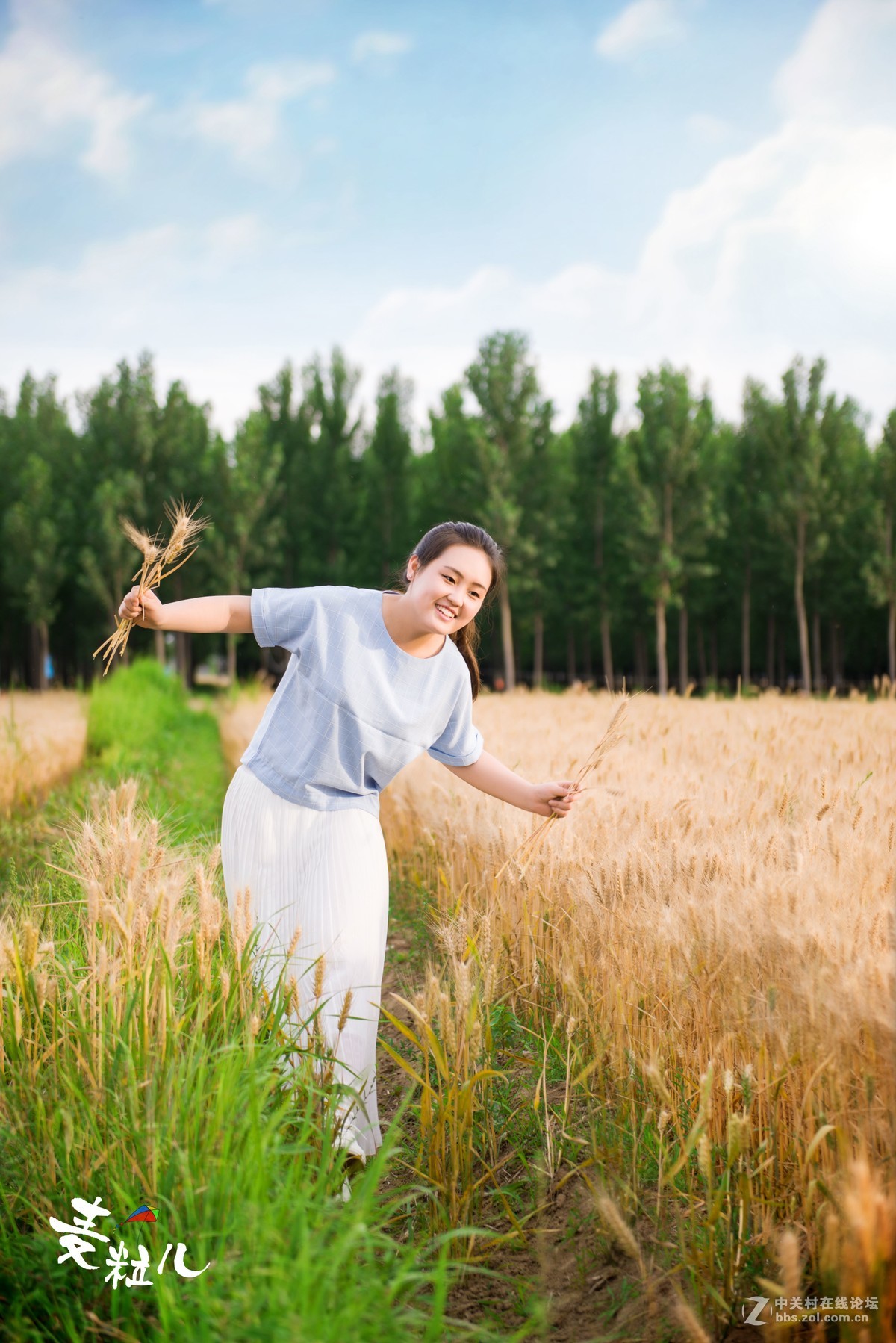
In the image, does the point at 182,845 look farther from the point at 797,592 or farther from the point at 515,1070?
the point at 797,592

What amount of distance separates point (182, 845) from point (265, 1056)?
0.85m

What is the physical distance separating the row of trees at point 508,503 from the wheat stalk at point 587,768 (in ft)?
73.9

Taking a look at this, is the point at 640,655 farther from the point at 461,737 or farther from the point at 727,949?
the point at 727,949

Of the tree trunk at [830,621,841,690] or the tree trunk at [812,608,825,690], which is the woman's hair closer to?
the tree trunk at [812,608,825,690]

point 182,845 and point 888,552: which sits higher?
point 888,552

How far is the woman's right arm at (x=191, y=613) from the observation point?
91.1 inches

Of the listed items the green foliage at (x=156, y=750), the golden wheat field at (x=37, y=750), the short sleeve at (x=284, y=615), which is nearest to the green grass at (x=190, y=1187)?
the short sleeve at (x=284, y=615)

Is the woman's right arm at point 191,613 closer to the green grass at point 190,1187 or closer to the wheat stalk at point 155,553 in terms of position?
the wheat stalk at point 155,553

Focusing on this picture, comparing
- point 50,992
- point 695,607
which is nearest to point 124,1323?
point 50,992

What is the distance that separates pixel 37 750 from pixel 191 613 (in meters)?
6.31

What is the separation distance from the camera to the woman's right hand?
2.30 meters

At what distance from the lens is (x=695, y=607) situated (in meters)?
32.3

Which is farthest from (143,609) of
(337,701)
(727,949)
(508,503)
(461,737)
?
(508,503)

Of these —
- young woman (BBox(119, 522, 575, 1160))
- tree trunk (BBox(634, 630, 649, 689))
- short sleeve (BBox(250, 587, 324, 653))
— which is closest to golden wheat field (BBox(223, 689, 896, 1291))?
young woman (BBox(119, 522, 575, 1160))
